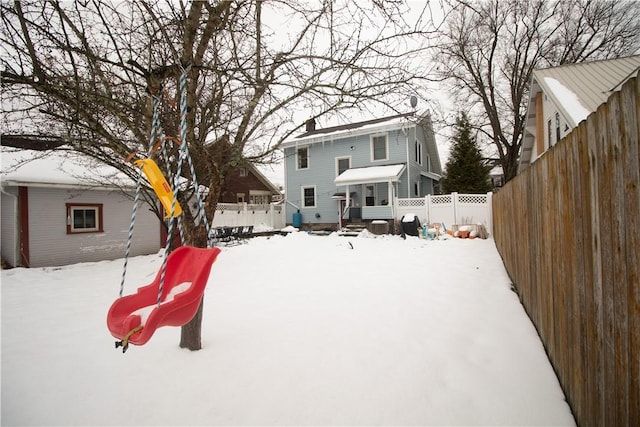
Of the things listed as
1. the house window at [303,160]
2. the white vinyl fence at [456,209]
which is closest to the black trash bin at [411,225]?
the white vinyl fence at [456,209]

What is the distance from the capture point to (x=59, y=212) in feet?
29.8

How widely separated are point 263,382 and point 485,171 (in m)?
20.7

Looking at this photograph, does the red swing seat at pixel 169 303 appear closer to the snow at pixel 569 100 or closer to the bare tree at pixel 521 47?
the snow at pixel 569 100

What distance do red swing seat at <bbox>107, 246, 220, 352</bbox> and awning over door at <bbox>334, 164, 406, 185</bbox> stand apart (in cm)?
1327

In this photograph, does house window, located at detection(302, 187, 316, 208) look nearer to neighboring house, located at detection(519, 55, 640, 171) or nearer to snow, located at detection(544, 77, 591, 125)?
neighboring house, located at detection(519, 55, 640, 171)

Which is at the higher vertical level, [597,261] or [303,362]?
[597,261]

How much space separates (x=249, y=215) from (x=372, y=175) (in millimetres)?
7703

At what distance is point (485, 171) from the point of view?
19.4 meters

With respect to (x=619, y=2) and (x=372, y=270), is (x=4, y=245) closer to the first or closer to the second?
(x=372, y=270)

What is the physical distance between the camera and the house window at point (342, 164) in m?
18.3

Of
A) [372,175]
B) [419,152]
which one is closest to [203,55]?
[372,175]

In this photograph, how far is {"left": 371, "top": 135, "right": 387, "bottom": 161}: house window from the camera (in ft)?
56.5

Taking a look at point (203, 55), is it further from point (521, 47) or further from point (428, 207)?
point (521, 47)

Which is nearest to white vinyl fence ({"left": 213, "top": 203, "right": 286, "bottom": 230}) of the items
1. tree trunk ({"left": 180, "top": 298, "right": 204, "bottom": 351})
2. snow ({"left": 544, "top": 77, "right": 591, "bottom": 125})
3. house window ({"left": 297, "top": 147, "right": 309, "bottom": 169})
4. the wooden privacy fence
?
house window ({"left": 297, "top": 147, "right": 309, "bottom": 169})
